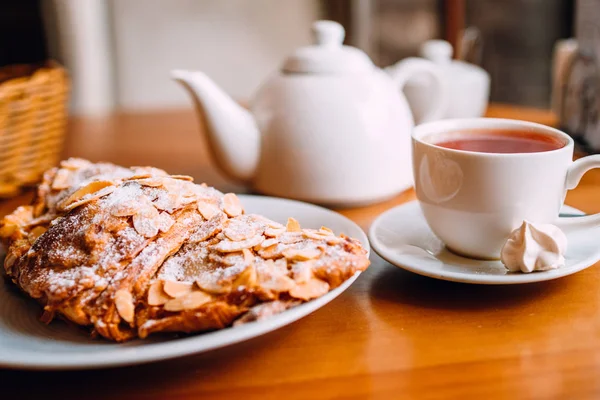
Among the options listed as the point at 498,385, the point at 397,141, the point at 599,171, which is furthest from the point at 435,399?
the point at 599,171

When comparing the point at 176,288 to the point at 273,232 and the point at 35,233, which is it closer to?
the point at 273,232

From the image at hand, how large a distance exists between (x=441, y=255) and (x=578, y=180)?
0.47 ft

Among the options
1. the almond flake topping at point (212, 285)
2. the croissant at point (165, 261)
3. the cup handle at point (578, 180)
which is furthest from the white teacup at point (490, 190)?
the almond flake topping at point (212, 285)

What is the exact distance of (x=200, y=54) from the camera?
2.77 meters

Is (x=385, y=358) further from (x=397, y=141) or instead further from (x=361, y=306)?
(x=397, y=141)

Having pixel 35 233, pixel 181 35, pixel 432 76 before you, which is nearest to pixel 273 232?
pixel 35 233

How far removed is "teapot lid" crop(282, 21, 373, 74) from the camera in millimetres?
835

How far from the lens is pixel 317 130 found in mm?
800

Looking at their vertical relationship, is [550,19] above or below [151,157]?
above

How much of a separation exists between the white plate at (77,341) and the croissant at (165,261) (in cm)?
1

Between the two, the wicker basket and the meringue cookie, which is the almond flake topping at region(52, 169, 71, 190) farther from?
the meringue cookie

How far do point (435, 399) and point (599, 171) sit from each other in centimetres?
71

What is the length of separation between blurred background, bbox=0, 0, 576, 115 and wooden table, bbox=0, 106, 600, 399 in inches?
71.6

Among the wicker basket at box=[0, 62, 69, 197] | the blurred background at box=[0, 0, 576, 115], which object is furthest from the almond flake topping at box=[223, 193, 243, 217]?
the blurred background at box=[0, 0, 576, 115]
